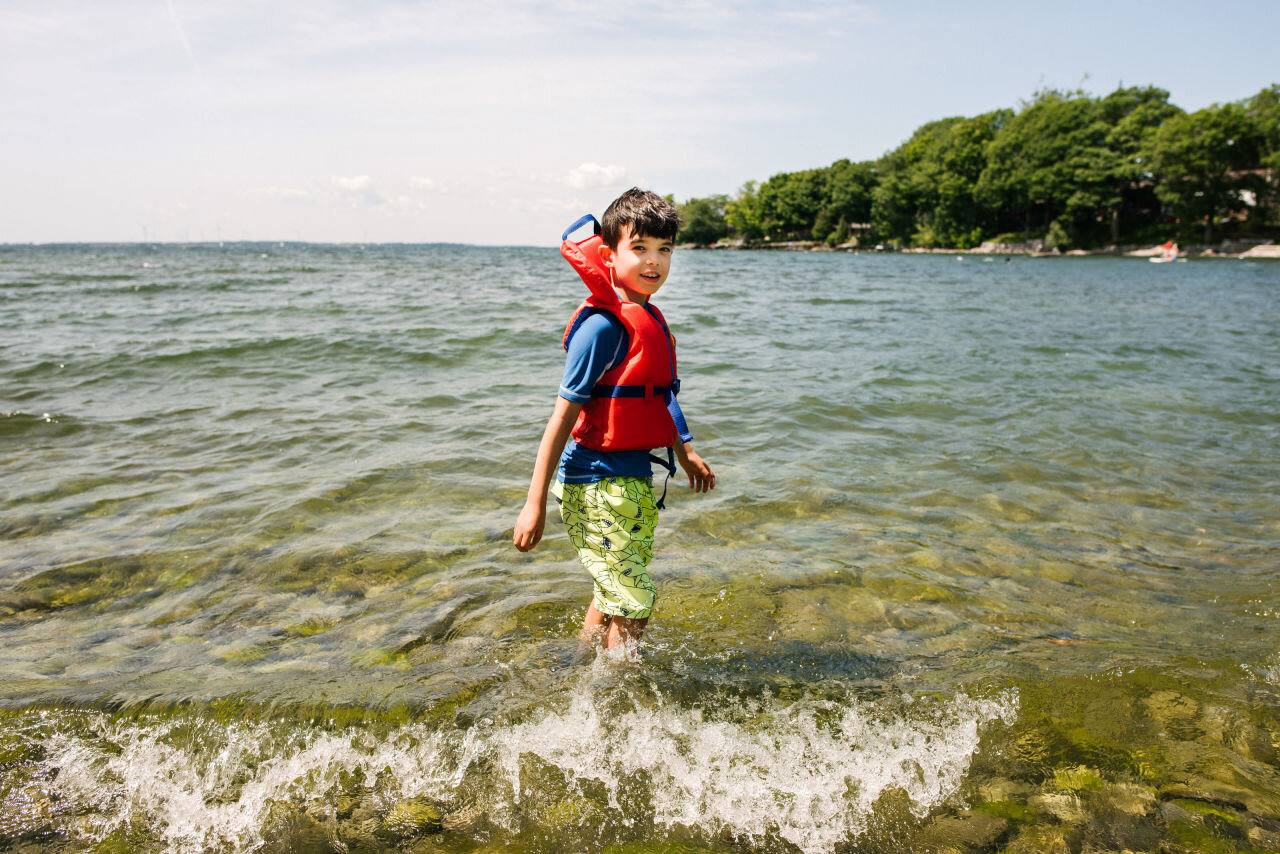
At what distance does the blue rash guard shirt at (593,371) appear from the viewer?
2654 millimetres

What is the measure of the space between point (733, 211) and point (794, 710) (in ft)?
480

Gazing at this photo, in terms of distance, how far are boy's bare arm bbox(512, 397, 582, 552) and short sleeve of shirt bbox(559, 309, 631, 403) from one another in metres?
0.06

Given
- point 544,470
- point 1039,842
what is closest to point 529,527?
point 544,470

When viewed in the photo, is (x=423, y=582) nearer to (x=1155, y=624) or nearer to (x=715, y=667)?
(x=715, y=667)

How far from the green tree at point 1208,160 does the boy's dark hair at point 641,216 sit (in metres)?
81.3

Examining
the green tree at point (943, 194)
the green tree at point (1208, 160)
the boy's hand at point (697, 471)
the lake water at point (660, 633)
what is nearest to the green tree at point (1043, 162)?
the green tree at point (943, 194)

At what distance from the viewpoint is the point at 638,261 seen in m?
2.72

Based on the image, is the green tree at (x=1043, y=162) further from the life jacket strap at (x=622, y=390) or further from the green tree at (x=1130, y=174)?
the life jacket strap at (x=622, y=390)

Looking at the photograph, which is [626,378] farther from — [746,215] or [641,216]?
[746,215]

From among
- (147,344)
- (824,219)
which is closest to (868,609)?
(147,344)

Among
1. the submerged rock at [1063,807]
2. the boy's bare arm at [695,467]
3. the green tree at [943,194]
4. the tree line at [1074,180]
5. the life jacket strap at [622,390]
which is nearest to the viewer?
the submerged rock at [1063,807]

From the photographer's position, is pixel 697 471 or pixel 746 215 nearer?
pixel 697 471

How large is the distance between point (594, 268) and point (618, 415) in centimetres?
59

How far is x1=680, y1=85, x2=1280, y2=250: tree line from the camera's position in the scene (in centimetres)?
6350
